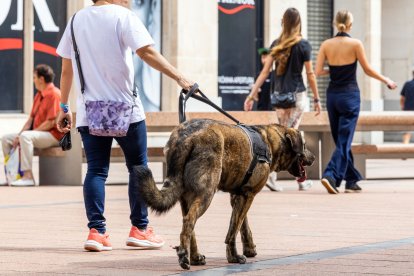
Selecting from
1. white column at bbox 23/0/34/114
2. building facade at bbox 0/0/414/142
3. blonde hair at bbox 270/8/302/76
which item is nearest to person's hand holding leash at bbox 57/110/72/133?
blonde hair at bbox 270/8/302/76

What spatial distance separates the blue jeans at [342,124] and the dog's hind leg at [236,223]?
6556 millimetres

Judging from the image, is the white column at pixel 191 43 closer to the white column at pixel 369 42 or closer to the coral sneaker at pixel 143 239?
the white column at pixel 369 42

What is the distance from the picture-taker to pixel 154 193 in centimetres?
698

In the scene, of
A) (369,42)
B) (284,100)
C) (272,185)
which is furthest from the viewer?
(369,42)

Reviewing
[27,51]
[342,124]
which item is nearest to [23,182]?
[342,124]

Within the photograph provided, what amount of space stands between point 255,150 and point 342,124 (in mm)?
6686

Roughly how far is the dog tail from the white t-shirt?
1.16 metres

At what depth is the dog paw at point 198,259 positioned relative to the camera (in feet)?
23.6

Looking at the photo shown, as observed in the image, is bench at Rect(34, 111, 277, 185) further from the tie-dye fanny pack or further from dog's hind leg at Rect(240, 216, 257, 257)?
dog's hind leg at Rect(240, 216, 257, 257)

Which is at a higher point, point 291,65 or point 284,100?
point 291,65

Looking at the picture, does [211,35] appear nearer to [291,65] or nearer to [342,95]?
[291,65]

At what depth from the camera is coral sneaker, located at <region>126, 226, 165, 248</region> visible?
8.26 meters

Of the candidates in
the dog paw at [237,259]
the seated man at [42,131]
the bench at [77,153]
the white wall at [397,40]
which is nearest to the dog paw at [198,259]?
the dog paw at [237,259]

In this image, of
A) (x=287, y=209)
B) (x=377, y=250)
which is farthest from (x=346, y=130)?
(x=377, y=250)
